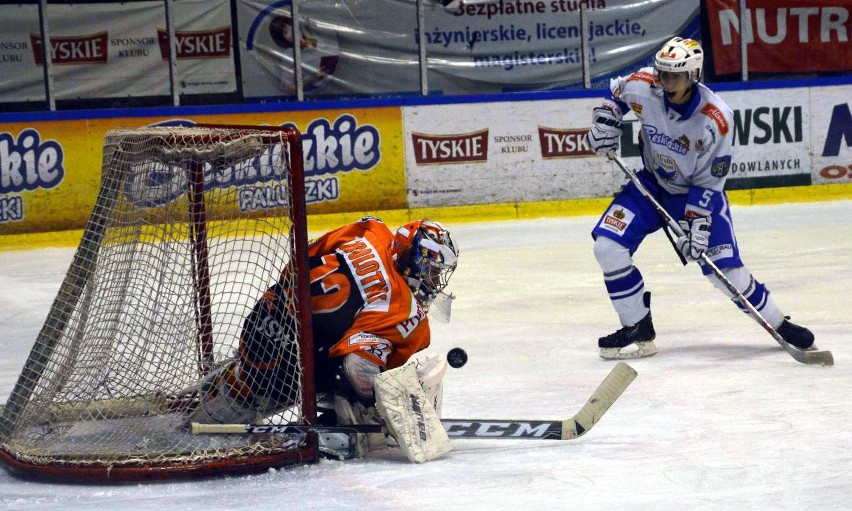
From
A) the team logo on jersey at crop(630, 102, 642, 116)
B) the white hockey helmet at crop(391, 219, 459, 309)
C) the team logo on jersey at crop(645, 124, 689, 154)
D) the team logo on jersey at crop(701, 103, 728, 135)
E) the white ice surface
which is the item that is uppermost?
the team logo on jersey at crop(630, 102, 642, 116)

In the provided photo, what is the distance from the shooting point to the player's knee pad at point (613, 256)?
4.88m

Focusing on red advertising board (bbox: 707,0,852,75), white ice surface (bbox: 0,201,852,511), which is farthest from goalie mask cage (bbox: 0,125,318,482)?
red advertising board (bbox: 707,0,852,75)

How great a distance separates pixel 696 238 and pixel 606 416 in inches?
47.9

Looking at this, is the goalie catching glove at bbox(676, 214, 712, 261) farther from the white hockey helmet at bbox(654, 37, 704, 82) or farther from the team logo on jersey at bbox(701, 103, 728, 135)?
the white hockey helmet at bbox(654, 37, 704, 82)

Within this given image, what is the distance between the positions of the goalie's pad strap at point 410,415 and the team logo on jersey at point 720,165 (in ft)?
6.44

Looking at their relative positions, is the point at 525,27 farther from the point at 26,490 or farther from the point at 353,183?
the point at 26,490

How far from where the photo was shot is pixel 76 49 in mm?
10117

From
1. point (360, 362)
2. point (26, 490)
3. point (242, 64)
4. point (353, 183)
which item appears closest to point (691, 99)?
point (360, 362)

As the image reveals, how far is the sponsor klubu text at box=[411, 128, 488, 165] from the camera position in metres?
9.79

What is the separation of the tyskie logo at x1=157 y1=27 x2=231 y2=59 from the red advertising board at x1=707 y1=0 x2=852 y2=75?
420 centimetres

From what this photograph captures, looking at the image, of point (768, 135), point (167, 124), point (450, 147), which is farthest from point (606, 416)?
point (768, 135)

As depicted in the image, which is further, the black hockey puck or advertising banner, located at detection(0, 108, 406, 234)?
advertising banner, located at detection(0, 108, 406, 234)

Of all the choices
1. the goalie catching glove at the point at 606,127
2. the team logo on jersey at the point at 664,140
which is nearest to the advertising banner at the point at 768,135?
the goalie catching glove at the point at 606,127

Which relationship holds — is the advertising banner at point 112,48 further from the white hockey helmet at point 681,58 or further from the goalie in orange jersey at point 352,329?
the goalie in orange jersey at point 352,329
